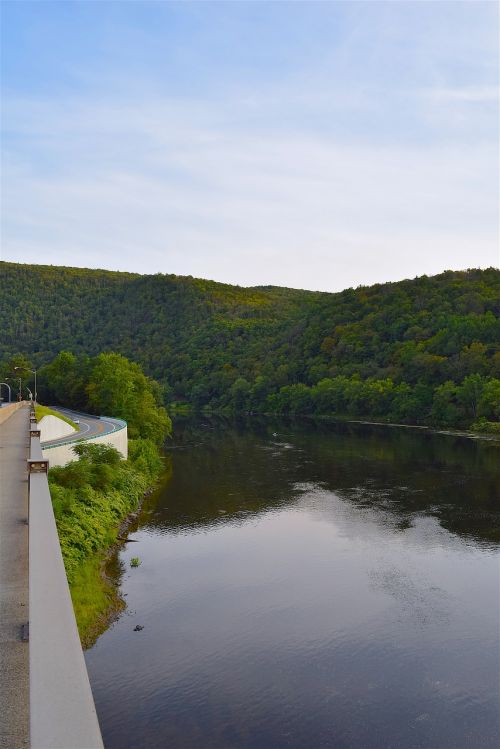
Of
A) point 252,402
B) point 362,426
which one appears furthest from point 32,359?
point 362,426

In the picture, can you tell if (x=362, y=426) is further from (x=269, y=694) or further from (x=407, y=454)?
(x=269, y=694)

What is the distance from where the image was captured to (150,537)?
3541 cm

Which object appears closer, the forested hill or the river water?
the river water

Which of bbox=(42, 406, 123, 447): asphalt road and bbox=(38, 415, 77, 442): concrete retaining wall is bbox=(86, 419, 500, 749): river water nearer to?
bbox=(42, 406, 123, 447): asphalt road

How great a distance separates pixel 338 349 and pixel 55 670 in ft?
418

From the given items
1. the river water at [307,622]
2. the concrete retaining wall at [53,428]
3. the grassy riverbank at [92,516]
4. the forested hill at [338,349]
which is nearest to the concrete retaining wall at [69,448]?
the grassy riverbank at [92,516]

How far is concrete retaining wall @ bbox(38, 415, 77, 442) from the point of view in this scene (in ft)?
140

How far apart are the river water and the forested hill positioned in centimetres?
5460

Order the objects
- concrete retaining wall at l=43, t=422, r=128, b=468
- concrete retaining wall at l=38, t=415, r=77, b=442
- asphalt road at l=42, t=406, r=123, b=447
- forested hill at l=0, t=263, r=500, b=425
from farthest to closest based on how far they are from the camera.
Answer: forested hill at l=0, t=263, r=500, b=425 → asphalt road at l=42, t=406, r=123, b=447 → concrete retaining wall at l=38, t=415, r=77, b=442 → concrete retaining wall at l=43, t=422, r=128, b=468

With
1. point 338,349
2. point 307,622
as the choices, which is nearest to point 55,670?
point 307,622

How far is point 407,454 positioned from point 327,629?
4505 centimetres

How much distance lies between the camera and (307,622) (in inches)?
950

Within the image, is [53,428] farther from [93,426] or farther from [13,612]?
[13,612]

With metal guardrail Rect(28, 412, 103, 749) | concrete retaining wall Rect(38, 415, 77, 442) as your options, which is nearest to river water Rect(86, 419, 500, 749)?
Result: concrete retaining wall Rect(38, 415, 77, 442)
